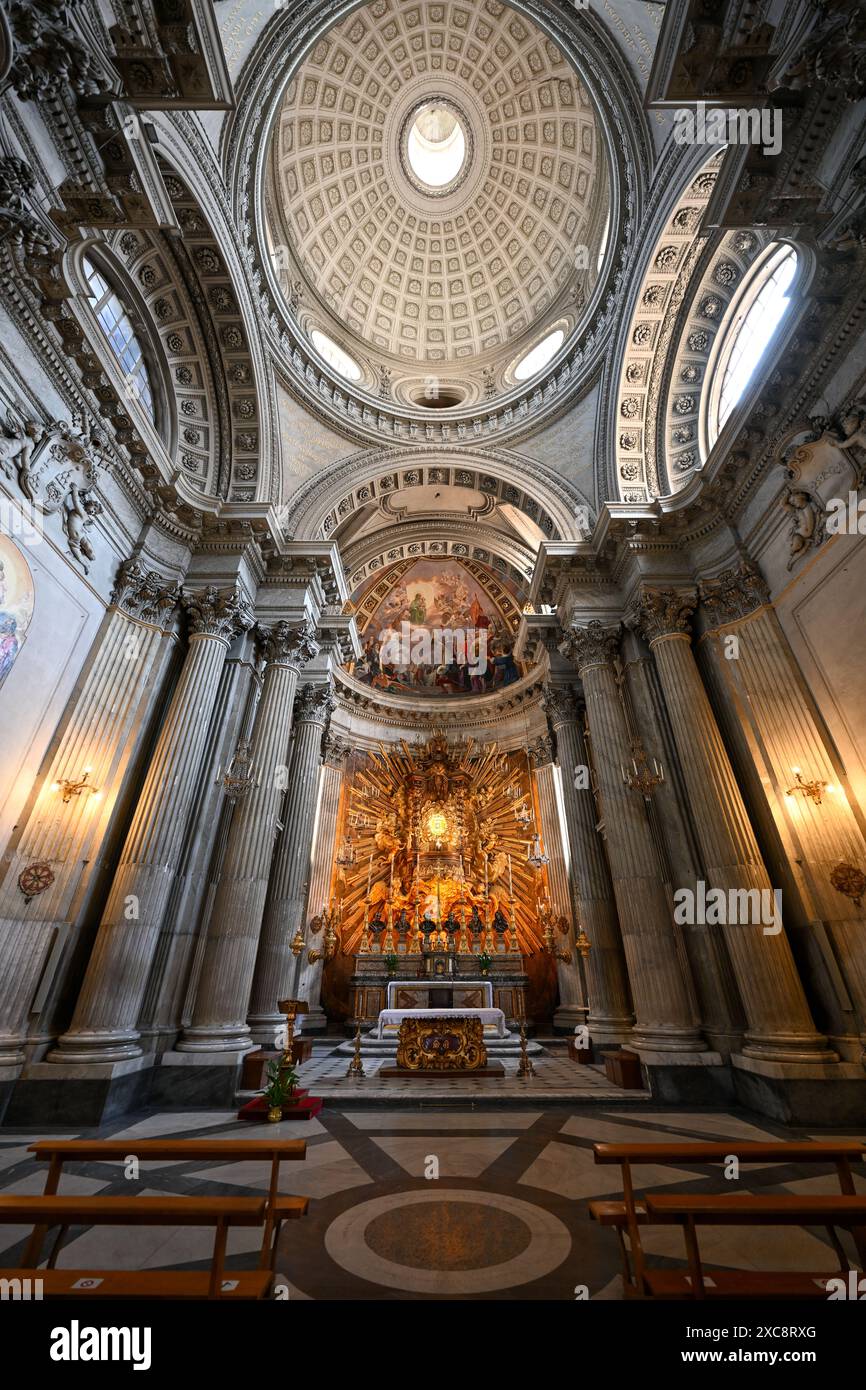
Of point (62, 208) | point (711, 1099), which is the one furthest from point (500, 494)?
point (711, 1099)

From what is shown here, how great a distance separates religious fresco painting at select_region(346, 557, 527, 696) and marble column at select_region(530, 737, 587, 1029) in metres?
3.85

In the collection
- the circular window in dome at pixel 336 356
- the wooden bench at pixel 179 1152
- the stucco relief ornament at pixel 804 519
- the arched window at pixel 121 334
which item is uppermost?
the circular window in dome at pixel 336 356

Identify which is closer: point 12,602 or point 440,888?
point 12,602

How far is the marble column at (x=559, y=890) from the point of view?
44.7 ft

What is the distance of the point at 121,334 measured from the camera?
32.0 ft

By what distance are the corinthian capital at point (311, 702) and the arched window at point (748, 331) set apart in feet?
33.0

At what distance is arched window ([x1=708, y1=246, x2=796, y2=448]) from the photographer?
8953 mm

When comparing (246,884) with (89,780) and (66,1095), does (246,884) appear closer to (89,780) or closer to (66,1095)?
(89,780)

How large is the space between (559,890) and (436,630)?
406 inches

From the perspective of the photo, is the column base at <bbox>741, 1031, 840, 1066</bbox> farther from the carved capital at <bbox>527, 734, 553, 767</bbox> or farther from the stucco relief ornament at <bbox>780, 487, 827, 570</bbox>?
the carved capital at <bbox>527, 734, 553, 767</bbox>

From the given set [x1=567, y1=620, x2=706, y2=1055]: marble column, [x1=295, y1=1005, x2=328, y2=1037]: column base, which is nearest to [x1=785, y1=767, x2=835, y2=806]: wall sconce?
[x1=567, y1=620, x2=706, y2=1055]: marble column

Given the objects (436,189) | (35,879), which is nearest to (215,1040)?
(35,879)

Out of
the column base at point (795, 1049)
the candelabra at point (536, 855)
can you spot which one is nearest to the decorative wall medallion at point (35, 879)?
the column base at point (795, 1049)

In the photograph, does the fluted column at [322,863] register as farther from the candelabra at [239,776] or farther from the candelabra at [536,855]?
the candelabra at [536,855]
